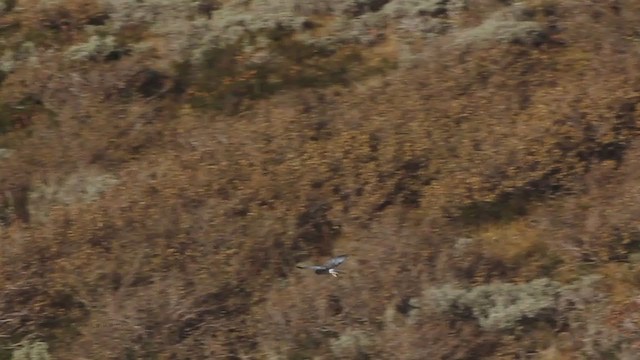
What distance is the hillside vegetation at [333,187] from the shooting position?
665cm

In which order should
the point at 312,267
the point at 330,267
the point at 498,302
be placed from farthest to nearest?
the point at 312,267, the point at 330,267, the point at 498,302

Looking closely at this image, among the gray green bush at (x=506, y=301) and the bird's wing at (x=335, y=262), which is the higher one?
the bird's wing at (x=335, y=262)

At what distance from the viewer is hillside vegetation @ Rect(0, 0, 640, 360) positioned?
6.65 metres

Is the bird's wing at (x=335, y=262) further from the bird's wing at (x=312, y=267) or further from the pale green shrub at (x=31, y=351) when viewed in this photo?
the pale green shrub at (x=31, y=351)

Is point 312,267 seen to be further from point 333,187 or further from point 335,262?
point 333,187

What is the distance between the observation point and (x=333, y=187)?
24.6ft

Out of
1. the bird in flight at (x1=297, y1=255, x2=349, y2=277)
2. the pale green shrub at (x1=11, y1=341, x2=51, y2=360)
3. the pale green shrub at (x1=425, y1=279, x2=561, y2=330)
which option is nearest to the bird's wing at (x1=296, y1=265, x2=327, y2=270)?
the bird in flight at (x1=297, y1=255, x2=349, y2=277)

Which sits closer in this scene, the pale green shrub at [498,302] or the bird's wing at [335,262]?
the pale green shrub at [498,302]

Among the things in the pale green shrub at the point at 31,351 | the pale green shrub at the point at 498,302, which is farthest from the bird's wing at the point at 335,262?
the pale green shrub at the point at 31,351

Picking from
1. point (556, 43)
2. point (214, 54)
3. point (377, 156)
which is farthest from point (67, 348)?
point (556, 43)

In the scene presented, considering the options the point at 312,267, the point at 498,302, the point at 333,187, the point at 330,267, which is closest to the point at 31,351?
the point at 312,267

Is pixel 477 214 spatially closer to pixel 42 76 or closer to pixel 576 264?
pixel 576 264

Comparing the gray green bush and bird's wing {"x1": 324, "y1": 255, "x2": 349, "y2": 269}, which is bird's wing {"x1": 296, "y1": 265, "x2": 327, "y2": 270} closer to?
bird's wing {"x1": 324, "y1": 255, "x2": 349, "y2": 269}

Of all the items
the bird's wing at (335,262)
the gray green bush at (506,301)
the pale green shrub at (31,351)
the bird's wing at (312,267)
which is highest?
the bird's wing at (335,262)
